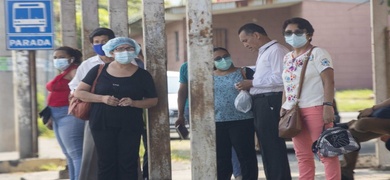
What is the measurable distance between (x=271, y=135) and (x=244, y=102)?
50 centimetres

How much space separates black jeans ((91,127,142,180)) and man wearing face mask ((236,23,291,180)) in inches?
45.0

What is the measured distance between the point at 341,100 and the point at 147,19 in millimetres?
20460

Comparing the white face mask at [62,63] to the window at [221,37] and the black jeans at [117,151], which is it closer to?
the black jeans at [117,151]

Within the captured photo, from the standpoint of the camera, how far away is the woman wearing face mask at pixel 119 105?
7.70 m

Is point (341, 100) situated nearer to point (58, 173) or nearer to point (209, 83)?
point (58, 173)

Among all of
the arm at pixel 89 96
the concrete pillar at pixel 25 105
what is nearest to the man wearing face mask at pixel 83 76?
the arm at pixel 89 96

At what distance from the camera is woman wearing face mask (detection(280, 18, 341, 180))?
7.14m

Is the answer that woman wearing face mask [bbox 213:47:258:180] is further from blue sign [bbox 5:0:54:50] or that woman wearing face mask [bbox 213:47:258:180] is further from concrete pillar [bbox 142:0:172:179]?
blue sign [bbox 5:0:54:50]

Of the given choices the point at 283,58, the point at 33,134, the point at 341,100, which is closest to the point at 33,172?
the point at 33,134

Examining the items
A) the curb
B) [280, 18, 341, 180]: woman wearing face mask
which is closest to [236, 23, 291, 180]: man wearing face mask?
[280, 18, 341, 180]: woman wearing face mask

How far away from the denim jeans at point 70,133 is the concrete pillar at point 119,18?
3.27ft

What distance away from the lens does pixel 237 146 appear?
28.1ft

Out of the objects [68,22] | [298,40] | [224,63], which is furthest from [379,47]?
[68,22]

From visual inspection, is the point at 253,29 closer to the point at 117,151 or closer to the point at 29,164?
the point at 117,151
